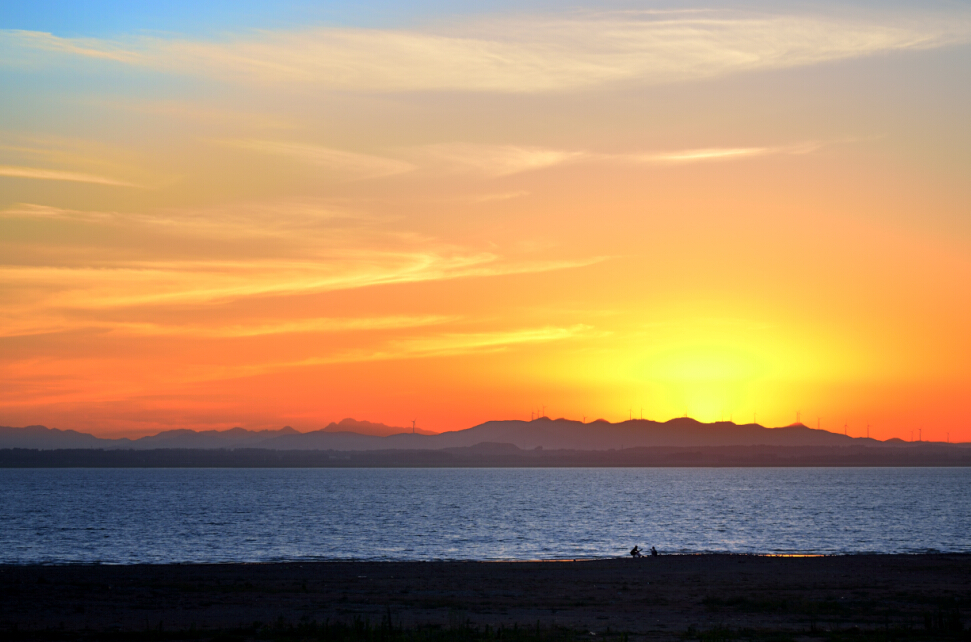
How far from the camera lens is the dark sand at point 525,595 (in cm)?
3394

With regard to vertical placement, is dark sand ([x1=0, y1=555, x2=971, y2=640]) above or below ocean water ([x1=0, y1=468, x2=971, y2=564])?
above

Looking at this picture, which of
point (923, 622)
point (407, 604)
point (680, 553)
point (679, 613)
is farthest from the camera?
point (680, 553)

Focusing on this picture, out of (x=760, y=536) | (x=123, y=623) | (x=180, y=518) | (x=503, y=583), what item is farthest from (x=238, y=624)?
(x=180, y=518)

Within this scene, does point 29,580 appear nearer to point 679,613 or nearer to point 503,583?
point 503,583

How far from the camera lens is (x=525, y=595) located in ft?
139

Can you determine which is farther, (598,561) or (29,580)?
(598,561)

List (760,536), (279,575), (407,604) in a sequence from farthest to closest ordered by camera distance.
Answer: (760,536) < (279,575) < (407,604)

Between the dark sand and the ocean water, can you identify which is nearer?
the dark sand

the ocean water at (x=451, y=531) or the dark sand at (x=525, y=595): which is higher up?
the dark sand at (x=525, y=595)

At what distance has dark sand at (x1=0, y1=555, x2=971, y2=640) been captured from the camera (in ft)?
111

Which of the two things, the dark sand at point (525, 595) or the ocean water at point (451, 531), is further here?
the ocean water at point (451, 531)

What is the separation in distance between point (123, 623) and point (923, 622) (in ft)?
101

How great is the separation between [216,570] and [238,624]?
22.2 metres

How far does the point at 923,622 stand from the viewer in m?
32.9
